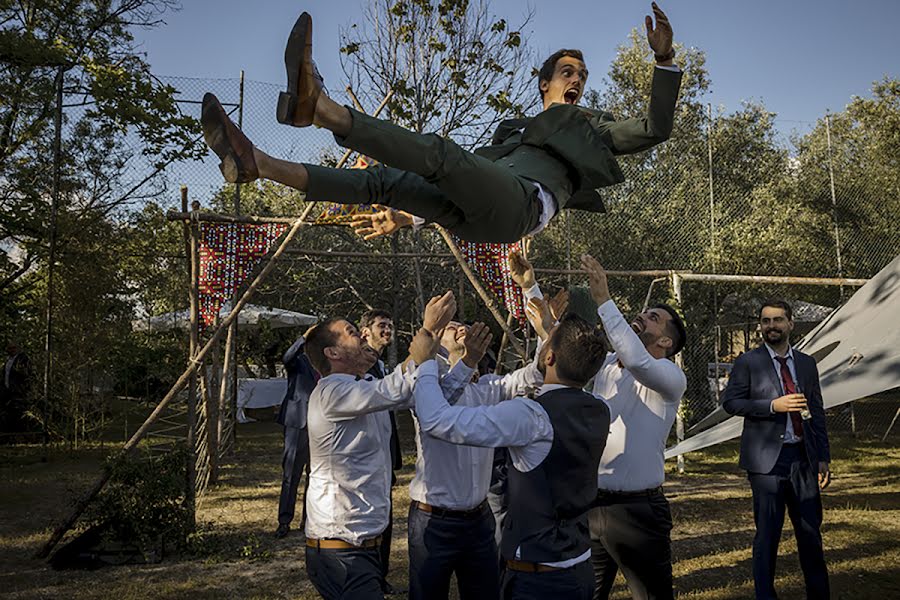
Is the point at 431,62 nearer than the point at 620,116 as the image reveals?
Yes

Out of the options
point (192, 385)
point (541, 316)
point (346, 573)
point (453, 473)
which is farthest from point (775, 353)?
point (192, 385)

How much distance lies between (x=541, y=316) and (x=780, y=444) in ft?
5.02

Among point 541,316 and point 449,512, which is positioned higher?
point 541,316

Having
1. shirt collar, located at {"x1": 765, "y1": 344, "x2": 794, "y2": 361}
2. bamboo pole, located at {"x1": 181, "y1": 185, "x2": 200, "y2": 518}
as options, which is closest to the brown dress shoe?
shirt collar, located at {"x1": 765, "y1": 344, "x2": 794, "y2": 361}

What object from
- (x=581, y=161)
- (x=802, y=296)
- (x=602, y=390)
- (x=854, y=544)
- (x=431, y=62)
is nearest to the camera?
(x=581, y=161)

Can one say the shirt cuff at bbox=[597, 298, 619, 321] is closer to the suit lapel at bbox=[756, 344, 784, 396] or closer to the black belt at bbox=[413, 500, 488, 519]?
the black belt at bbox=[413, 500, 488, 519]

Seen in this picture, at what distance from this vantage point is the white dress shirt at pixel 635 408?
9.25 ft

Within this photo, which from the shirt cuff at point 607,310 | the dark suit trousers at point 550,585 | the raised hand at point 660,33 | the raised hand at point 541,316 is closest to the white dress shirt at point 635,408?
the shirt cuff at point 607,310

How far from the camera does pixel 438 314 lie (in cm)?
246

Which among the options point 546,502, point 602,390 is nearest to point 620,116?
point 602,390

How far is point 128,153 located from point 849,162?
38.6 feet

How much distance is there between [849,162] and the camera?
1251 cm

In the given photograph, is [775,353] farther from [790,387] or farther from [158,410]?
[158,410]

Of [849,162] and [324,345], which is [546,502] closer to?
[324,345]
